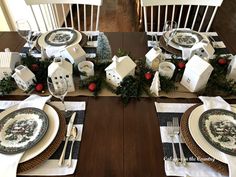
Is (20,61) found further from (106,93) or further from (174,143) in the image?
(174,143)

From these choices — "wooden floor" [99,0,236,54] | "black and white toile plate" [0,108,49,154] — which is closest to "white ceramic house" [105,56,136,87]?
"black and white toile plate" [0,108,49,154]

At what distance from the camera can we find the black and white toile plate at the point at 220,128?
0.67 m

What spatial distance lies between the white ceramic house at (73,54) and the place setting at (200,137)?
414 millimetres

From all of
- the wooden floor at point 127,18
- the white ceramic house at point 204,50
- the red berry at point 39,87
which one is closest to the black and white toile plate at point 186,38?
the white ceramic house at point 204,50

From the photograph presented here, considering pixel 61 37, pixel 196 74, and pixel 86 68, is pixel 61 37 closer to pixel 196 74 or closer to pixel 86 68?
pixel 86 68

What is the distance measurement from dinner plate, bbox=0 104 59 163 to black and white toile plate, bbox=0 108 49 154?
0.5 inches

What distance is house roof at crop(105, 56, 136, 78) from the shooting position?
2.82ft

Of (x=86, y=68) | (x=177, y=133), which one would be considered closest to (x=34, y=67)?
(x=86, y=68)

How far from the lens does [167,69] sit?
36.9 inches

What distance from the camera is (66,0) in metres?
1.43

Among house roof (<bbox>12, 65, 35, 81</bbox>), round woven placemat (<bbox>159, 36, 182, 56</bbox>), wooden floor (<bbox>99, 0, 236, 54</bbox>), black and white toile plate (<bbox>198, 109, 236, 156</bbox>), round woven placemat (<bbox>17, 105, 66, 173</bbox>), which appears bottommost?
wooden floor (<bbox>99, 0, 236, 54</bbox>)

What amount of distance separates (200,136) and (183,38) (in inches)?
26.0

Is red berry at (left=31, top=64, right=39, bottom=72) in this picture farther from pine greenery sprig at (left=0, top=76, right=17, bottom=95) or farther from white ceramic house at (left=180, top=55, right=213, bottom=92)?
white ceramic house at (left=180, top=55, right=213, bottom=92)

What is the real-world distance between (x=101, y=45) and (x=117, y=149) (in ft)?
1.66
